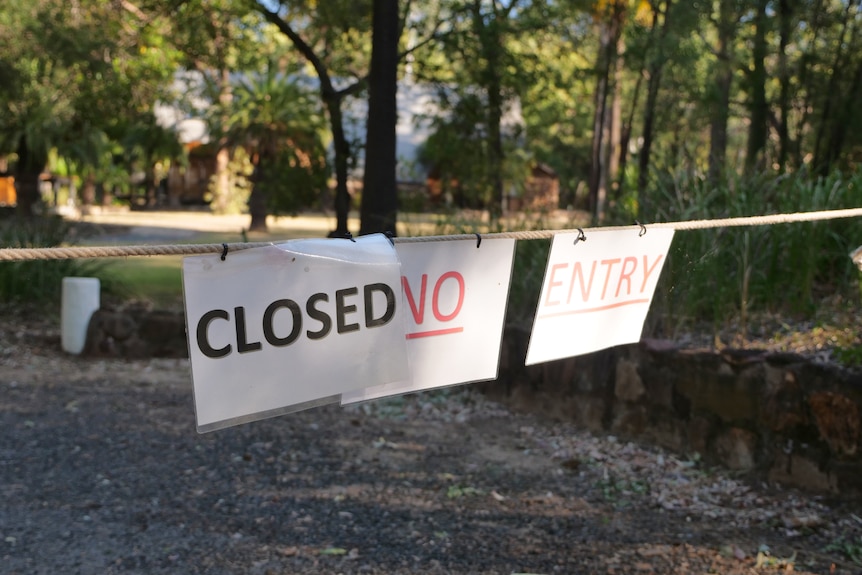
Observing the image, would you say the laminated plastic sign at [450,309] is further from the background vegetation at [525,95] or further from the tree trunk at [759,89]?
the tree trunk at [759,89]

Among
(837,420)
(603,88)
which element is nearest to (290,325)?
(837,420)

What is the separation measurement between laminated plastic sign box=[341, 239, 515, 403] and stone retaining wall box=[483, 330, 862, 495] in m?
2.64

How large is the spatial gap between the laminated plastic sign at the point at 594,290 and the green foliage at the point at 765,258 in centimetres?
257

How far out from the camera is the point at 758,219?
11.4 feet

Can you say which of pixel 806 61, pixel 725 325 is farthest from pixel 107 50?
pixel 725 325

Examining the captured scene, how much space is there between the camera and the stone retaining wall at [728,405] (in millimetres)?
5074

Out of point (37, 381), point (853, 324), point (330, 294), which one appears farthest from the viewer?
point (37, 381)

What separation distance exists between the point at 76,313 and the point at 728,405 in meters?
6.57

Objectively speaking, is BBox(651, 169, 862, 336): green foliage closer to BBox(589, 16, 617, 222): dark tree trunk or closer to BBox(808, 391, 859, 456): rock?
BBox(808, 391, 859, 456): rock

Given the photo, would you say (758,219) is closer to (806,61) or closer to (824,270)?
(824,270)

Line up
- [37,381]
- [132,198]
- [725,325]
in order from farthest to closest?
[132,198], [37,381], [725,325]

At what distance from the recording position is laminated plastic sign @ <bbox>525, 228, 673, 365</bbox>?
3.40 m

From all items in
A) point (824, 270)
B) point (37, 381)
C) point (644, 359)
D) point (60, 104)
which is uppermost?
point (60, 104)

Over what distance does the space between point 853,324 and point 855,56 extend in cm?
646
